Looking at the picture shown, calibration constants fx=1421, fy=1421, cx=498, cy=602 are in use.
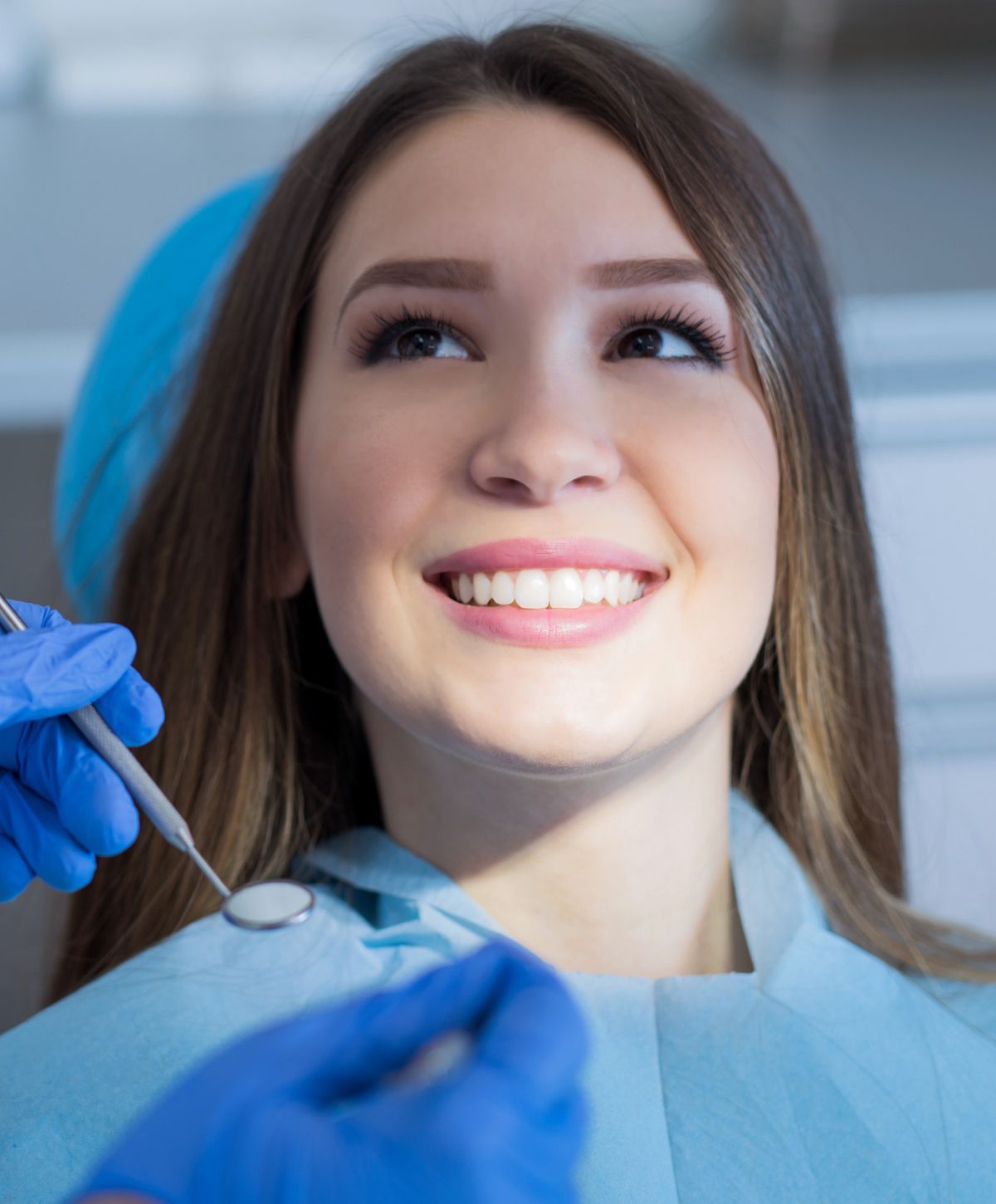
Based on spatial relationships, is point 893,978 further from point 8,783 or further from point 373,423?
point 8,783

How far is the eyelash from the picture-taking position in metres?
Result: 1.11

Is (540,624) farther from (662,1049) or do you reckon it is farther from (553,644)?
(662,1049)

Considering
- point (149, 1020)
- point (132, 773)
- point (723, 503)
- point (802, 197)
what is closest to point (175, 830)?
point (132, 773)

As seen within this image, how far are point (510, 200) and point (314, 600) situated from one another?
0.43 metres

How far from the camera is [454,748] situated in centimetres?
102

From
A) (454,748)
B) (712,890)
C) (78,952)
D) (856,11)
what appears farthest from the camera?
(856,11)

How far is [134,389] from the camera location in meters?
1.63

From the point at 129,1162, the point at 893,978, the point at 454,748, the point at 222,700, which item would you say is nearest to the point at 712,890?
the point at 893,978

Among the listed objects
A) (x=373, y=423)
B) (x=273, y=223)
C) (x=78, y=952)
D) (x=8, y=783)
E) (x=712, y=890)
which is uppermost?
(x=273, y=223)

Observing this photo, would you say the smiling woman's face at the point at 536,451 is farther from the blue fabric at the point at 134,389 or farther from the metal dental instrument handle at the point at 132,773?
the blue fabric at the point at 134,389

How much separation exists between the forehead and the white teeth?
0.77 ft

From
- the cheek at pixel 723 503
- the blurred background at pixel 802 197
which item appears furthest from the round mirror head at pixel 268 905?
the blurred background at pixel 802 197

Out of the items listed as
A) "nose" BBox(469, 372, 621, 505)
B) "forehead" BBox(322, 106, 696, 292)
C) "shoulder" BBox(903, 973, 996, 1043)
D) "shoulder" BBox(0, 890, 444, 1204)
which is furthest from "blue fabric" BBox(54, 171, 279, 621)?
"shoulder" BBox(903, 973, 996, 1043)

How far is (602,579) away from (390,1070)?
46cm
